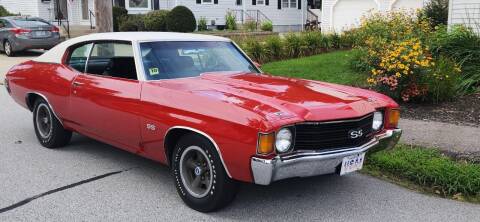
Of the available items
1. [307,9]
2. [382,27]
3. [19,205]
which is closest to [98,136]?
[19,205]

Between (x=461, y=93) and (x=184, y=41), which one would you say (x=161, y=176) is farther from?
(x=461, y=93)

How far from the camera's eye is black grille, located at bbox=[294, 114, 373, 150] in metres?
4.17

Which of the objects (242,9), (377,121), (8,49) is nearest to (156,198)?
(377,121)

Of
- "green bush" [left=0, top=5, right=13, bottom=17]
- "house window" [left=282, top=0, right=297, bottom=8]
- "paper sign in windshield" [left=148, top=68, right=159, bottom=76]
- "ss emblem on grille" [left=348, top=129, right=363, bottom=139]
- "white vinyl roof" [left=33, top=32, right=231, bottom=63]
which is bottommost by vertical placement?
"ss emblem on grille" [left=348, top=129, right=363, bottom=139]

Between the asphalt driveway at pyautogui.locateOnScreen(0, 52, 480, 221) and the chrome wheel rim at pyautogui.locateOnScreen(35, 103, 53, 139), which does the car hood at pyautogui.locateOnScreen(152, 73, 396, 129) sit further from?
the chrome wheel rim at pyautogui.locateOnScreen(35, 103, 53, 139)

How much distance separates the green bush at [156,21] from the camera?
25328 millimetres

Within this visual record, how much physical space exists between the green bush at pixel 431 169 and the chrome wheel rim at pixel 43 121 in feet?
12.7

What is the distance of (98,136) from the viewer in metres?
5.69

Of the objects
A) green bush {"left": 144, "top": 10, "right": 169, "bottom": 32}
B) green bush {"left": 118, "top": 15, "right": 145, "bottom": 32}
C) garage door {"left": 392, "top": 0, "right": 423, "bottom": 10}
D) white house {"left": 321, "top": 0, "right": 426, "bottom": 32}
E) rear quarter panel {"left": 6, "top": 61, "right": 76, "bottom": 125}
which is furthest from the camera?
green bush {"left": 144, "top": 10, "right": 169, "bottom": 32}

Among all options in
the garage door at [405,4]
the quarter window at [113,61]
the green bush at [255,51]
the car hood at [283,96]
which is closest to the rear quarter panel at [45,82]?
the quarter window at [113,61]

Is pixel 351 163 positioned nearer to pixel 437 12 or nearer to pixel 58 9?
pixel 437 12

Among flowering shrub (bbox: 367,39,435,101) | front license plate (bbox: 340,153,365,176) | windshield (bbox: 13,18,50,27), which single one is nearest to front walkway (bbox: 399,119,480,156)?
flowering shrub (bbox: 367,39,435,101)

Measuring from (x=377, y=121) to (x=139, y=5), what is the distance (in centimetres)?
2639

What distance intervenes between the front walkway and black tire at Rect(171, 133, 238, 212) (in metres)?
2.99
